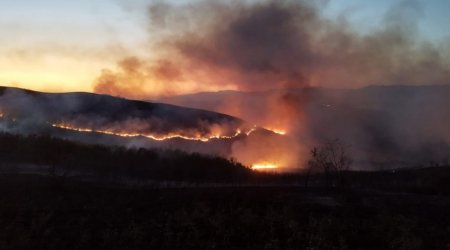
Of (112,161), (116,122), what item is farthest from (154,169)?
(116,122)

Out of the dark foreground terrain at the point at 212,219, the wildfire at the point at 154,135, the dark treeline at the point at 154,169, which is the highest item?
the wildfire at the point at 154,135

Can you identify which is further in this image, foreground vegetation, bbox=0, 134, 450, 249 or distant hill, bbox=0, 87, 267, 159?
distant hill, bbox=0, 87, 267, 159

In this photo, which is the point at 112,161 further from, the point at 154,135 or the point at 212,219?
the point at 212,219

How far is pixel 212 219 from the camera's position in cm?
2042

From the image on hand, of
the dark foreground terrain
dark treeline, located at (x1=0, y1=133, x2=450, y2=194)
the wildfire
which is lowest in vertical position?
the dark foreground terrain

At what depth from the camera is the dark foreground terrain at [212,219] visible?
59.5ft

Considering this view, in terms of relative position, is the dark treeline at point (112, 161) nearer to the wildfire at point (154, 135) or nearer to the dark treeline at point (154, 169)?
the dark treeline at point (154, 169)

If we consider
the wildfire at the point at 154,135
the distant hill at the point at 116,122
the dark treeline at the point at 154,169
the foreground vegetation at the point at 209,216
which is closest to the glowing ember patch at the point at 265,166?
the distant hill at the point at 116,122

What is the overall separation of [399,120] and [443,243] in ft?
198

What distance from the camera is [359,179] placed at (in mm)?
41906

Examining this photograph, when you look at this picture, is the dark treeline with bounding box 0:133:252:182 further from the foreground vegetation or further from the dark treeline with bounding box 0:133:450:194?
the foreground vegetation

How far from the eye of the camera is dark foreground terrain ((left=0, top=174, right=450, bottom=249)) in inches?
714

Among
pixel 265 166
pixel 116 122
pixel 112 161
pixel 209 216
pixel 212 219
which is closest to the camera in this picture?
pixel 212 219

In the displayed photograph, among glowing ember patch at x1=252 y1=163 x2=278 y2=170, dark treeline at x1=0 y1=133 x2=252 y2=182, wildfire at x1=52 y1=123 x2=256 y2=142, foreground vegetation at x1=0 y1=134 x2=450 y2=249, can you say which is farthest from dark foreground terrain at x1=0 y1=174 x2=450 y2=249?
wildfire at x1=52 y1=123 x2=256 y2=142
